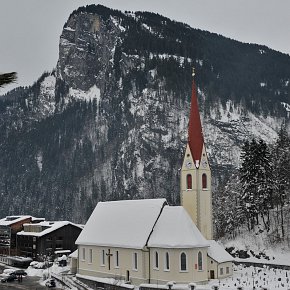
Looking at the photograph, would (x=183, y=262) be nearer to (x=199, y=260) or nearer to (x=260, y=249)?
(x=199, y=260)

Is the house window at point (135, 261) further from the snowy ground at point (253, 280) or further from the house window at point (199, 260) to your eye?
the house window at point (199, 260)

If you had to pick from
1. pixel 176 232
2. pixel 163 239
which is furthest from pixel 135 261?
pixel 176 232

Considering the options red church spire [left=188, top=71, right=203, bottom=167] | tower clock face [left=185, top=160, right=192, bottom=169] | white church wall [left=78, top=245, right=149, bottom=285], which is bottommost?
white church wall [left=78, top=245, right=149, bottom=285]

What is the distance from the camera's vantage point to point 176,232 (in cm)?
4269

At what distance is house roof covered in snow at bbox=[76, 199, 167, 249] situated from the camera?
148 ft

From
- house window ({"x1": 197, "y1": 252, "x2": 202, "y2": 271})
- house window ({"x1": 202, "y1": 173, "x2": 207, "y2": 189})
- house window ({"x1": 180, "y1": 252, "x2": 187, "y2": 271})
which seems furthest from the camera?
house window ({"x1": 202, "y1": 173, "x2": 207, "y2": 189})

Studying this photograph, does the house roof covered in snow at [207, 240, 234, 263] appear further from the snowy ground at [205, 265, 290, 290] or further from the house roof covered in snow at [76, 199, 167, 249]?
the house roof covered in snow at [76, 199, 167, 249]

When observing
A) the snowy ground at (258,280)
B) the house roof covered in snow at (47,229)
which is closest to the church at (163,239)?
the snowy ground at (258,280)

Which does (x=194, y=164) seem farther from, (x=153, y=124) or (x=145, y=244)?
(x=153, y=124)

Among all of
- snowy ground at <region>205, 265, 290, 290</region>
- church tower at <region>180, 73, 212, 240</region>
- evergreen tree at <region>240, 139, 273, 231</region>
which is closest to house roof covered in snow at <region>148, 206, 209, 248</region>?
church tower at <region>180, 73, 212, 240</region>

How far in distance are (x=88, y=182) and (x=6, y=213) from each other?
35.1 metres

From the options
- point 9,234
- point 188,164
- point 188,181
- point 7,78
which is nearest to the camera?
point 7,78

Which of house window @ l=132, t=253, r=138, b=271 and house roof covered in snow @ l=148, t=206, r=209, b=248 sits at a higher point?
house roof covered in snow @ l=148, t=206, r=209, b=248

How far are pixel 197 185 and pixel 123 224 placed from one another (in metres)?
8.10
